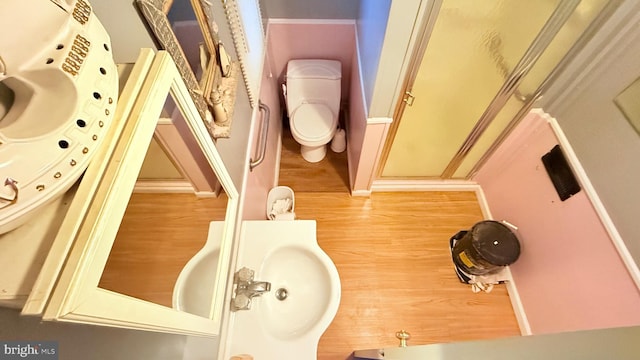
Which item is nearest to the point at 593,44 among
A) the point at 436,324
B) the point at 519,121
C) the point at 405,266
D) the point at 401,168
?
the point at 519,121

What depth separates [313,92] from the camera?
2146 mm

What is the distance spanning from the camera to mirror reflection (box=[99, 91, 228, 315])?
463 mm

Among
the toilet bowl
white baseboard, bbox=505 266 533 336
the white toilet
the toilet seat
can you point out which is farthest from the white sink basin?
white baseboard, bbox=505 266 533 336

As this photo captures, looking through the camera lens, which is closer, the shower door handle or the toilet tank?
the shower door handle

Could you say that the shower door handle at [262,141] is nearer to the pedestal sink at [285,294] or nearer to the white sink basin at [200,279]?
the pedestal sink at [285,294]

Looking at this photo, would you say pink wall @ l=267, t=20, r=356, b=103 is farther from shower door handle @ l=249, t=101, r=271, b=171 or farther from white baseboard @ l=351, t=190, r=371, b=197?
white baseboard @ l=351, t=190, r=371, b=197

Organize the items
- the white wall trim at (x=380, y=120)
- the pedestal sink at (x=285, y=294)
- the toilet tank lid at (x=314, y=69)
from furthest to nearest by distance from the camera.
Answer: the toilet tank lid at (x=314, y=69) → the white wall trim at (x=380, y=120) → the pedestal sink at (x=285, y=294)

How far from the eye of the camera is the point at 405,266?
6.14ft

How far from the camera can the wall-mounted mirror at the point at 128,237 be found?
1.01ft

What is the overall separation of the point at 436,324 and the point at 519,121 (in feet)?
4.23

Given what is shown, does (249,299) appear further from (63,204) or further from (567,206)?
(567,206)

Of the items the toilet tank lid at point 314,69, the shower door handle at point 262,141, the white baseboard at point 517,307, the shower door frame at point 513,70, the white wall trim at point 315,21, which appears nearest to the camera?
the shower door frame at point 513,70
